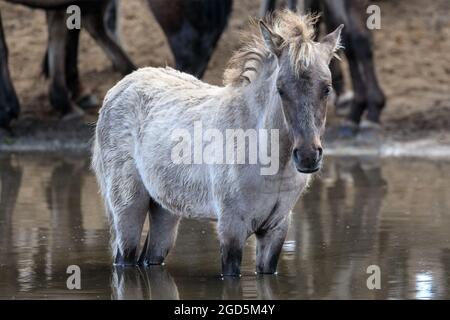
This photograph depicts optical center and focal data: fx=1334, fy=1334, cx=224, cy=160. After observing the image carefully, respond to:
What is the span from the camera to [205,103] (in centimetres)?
828

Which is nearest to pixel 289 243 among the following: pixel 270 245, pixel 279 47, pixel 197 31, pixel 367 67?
pixel 270 245

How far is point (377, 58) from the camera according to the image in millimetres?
17469

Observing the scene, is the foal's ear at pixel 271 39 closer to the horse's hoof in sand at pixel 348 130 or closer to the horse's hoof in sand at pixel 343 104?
the horse's hoof in sand at pixel 348 130

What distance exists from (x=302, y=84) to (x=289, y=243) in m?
2.66

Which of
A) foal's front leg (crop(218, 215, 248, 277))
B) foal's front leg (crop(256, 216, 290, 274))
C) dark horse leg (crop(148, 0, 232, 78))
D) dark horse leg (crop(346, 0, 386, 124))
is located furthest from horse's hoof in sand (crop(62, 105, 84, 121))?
foal's front leg (crop(218, 215, 248, 277))

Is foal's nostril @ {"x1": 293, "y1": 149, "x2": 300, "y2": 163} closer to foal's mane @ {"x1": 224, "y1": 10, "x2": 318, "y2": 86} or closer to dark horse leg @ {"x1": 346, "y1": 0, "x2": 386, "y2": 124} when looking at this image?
foal's mane @ {"x1": 224, "y1": 10, "x2": 318, "y2": 86}

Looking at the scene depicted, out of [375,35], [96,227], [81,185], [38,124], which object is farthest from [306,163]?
[375,35]

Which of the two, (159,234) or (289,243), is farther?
(289,243)

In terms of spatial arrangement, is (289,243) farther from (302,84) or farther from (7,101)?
(7,101)

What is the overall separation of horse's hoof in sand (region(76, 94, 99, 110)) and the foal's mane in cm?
816

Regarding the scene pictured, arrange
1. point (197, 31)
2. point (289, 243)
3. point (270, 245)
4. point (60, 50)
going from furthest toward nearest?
point (60, 50)
point (197, 31)
point (289, 243)
point (270, 245)

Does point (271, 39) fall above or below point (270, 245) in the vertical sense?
above

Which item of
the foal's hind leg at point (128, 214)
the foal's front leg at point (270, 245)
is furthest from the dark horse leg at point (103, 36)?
the foal's front leg at point (270, 245)

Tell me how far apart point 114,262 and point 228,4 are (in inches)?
254
